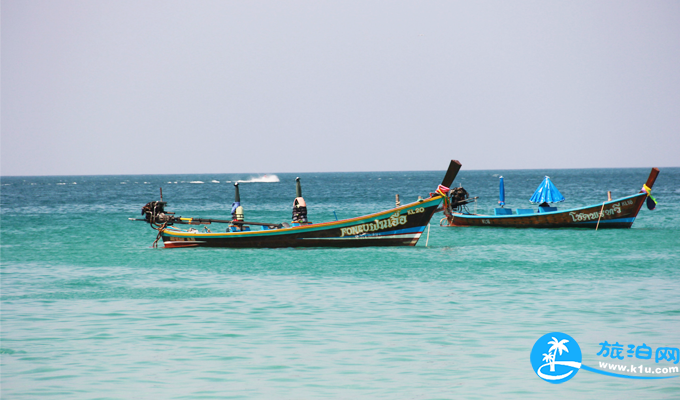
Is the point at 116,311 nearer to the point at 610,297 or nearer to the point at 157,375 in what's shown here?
the point at 157,375

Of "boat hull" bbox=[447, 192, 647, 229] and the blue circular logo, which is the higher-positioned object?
"boat hull" bbox=[447, 192, 647, 229]

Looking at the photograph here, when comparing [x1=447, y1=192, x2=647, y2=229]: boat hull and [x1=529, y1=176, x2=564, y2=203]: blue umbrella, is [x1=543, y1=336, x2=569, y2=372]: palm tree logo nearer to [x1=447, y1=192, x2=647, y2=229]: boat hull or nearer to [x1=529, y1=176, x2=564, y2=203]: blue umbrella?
[x1=447, y1=192, x2=647, y2=229]: boat hull

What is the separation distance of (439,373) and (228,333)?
5.07m

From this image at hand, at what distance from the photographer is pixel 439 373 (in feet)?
Answer: 36.5

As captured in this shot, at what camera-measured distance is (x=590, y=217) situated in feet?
127

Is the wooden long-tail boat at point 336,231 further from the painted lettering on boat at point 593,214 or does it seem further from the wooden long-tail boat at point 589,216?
the painted lettering on boat at point 593,214

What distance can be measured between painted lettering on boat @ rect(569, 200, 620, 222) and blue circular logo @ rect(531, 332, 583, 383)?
2701 cm

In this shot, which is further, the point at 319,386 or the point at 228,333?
the point at 228,333

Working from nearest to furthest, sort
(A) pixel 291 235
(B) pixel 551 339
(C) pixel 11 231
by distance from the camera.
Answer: (B) pixel 551 339 < (A) pixel 291 235 < (C) pixel 11 231

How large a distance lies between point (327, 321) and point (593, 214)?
2784 centimetres

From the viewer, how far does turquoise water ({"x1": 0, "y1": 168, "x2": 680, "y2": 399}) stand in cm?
1069

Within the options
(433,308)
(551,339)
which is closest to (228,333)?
(433,308)

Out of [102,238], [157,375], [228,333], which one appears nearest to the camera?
[157,375]

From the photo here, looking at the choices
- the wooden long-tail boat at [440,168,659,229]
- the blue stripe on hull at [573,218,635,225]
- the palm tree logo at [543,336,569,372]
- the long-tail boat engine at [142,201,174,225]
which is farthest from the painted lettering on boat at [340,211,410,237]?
the palm tree logo at [543,336,569,372]
